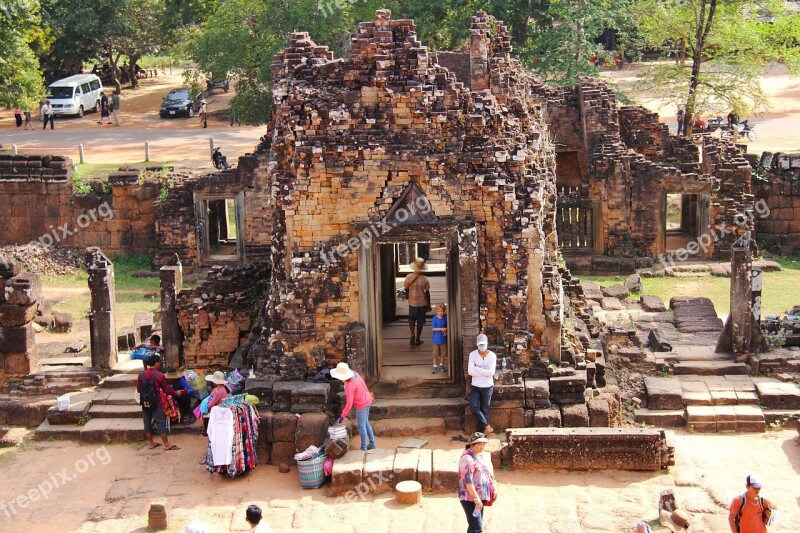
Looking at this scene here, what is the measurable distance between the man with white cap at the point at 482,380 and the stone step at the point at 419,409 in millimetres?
395

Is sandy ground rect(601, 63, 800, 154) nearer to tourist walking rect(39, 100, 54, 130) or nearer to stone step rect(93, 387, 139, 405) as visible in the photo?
tourist walking rect(39, 100, 54, 130)

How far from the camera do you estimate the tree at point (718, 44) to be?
33469 mm

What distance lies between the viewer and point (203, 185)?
2873 centimetres

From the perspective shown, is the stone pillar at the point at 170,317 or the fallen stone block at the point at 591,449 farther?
the stone pillar at the point at 170,317

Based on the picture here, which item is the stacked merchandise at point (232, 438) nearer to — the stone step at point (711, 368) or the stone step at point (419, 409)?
the stone step at point (419, 409)

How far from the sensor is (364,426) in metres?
15.2

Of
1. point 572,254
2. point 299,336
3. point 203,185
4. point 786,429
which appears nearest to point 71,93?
point 203,185

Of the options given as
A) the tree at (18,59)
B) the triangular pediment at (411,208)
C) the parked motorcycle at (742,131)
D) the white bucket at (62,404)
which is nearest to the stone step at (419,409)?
the triangular pediment at (411,208)

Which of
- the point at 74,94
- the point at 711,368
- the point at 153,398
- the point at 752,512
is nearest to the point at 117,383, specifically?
the point at 153,398

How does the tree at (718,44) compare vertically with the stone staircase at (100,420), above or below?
above

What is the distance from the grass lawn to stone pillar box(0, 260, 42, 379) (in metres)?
12.5

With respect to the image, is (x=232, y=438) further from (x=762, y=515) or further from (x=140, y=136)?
(x=140, y=136)

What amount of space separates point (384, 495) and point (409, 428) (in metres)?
1.43

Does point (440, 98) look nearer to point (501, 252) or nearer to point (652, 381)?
point (501, 252)
